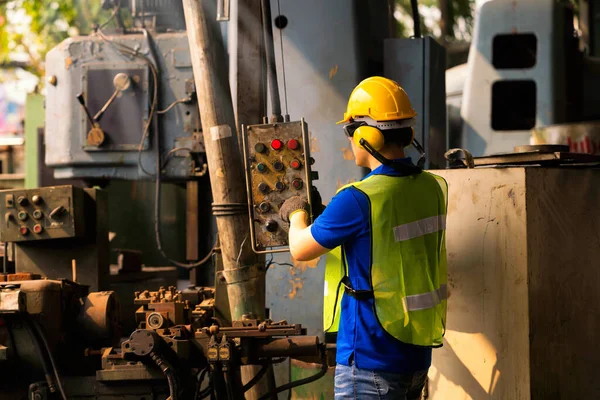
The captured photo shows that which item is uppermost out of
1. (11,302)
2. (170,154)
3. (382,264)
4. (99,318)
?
(170,154)

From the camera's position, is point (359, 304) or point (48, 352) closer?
point (359, 304)

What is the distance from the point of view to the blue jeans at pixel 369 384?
2904mm

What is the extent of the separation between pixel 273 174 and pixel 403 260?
987mm

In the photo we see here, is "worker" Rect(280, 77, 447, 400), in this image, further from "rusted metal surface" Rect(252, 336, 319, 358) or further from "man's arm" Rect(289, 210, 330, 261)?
"rusted metal surface" Rect(252, 336, 319, 358)

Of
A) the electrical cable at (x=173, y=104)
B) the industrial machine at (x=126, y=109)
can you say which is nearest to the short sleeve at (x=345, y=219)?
the industrial machine at (x=126, y=109)

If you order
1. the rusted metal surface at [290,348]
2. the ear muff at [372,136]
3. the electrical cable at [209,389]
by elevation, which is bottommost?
the electrical cable at [209,389]

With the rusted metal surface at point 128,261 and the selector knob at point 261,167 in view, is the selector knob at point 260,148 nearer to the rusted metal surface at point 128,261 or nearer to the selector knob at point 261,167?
the selector knob at point 261,167

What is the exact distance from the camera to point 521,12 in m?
7.16

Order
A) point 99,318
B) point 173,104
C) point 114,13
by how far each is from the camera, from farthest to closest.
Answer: point 114,13
point 173,104
point 99,318

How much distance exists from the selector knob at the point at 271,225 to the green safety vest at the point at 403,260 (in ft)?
2.18

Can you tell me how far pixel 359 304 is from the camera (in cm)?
296

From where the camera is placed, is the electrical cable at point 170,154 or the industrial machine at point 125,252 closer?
the industrial machine at point 125,252

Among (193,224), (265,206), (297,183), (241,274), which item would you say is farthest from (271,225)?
(193,224)

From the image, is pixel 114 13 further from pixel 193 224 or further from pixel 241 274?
pixel 241 274
